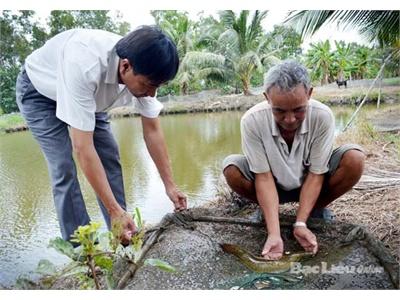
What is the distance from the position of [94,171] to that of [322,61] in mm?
9964

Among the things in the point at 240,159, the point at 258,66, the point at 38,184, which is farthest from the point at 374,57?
the point at 240,159

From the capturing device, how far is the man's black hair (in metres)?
1.04

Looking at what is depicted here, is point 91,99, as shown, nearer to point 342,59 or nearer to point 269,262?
point 269,262

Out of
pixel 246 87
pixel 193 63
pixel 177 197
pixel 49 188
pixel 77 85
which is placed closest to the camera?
pixel 77 85

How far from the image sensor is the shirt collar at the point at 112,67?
1.18 metres

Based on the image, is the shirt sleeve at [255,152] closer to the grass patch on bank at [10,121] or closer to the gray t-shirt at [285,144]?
the gray t-shirt at [285,144]

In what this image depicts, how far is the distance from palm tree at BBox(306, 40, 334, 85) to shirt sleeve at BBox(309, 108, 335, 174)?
9.19 metres

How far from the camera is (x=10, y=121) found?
4.21 m

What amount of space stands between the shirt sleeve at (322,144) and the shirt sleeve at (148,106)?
0.50m

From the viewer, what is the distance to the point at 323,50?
33.6 feet

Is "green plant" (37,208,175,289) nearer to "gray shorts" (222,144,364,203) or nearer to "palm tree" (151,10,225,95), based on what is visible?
"gray shorts" (222,144,364,203)

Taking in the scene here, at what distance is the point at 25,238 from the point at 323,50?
933 centimetres

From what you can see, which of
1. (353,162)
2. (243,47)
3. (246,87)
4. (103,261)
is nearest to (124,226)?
(103,261)

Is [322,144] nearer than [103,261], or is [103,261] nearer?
[103,261]
